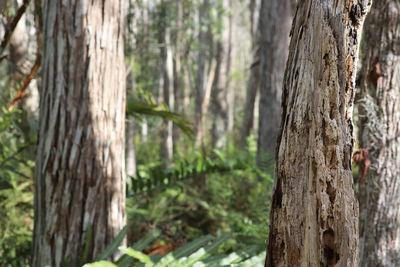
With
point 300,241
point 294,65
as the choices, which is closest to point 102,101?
point 294,65

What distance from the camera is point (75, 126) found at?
7.99ft

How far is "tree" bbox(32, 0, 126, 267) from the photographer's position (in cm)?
243

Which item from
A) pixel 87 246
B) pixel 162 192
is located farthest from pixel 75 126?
pixel 162 192

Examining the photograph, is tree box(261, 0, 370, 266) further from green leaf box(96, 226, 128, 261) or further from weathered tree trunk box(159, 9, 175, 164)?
weathered tree trunk box(159, 9, 175, 164)

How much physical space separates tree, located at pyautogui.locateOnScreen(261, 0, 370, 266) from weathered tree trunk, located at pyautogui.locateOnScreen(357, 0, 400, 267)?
132cm

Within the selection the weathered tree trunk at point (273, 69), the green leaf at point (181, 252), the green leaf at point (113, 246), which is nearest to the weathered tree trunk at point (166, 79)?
the weathered tree trunk at point (273, 69)

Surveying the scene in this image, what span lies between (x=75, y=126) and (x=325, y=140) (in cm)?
168

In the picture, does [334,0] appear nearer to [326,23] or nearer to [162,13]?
[326,23]

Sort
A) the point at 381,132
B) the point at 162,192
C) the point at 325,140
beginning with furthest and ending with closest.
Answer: the point at 162,192
the point at 381,132
the point at 325,140

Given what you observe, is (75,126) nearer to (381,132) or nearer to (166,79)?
(381,132)

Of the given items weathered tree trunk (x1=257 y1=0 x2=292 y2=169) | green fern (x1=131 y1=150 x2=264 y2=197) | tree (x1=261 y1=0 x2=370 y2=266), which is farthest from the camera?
weathered tree trunk (x1=257 y1=0 x2=292 y2=169)

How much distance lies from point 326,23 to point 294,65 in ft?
0.61

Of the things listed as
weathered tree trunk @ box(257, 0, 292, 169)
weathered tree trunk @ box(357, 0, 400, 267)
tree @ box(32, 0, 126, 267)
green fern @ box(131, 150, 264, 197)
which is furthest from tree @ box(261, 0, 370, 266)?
weathered tree trunk @ box(257, 0, 292, 169)

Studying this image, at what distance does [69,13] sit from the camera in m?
2.40
